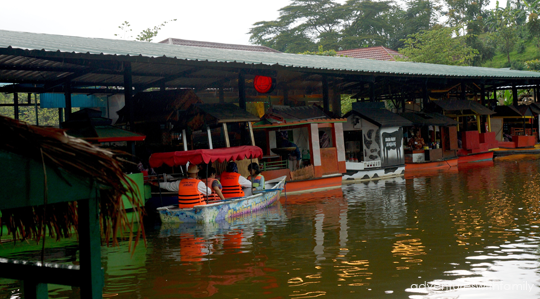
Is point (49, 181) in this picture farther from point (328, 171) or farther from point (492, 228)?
point (328, 171)

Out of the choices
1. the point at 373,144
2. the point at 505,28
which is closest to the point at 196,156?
the point at 373,144

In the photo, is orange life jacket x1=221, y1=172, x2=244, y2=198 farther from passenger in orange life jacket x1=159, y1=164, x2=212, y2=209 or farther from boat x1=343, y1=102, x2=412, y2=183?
boat x1=343, y1=102, x2=412, y2=183

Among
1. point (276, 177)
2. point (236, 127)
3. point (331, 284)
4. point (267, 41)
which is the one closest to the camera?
point (331, 284)

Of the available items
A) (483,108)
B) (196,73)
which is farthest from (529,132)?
(196,73)

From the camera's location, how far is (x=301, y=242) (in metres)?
8.77

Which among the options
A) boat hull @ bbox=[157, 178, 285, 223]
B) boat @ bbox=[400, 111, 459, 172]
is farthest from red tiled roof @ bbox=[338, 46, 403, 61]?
boat hull @ bbox=[157, 178, 285, 223]

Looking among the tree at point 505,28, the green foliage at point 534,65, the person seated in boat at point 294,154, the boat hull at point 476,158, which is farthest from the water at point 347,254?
the tree at point 505,28

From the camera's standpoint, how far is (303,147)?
19.1m

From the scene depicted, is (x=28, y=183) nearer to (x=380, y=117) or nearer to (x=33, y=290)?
(x=33, y=290)

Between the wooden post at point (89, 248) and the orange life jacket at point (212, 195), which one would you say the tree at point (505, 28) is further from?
the wooden post at point (89, 248)

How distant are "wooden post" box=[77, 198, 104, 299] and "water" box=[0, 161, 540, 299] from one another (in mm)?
3357

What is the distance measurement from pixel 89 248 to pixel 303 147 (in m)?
16.5

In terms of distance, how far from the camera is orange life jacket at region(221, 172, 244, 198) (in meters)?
12.5

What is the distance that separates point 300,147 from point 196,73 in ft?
16.3
